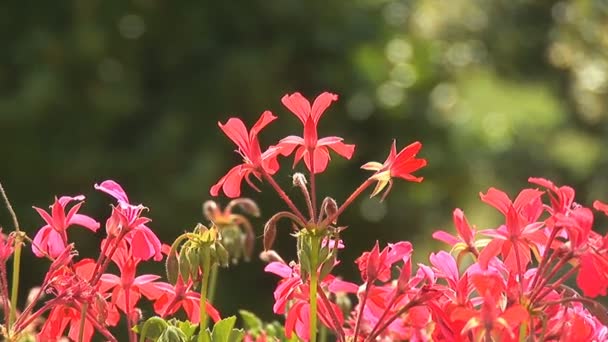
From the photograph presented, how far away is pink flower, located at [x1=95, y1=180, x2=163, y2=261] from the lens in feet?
2.59

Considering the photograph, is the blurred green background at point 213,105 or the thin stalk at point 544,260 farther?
the blurred green background at point 213,105

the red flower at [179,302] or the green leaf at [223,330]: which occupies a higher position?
the green leaf at [223,330]

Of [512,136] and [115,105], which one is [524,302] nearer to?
[115,105]

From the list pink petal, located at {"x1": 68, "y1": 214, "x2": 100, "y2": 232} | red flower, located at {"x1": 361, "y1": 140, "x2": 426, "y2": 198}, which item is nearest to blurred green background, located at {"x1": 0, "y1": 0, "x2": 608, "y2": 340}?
pink petal, located at {"x1": 68, "y1": 214, "x2": 100, "y2": 232}

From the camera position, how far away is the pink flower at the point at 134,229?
2.59 ft

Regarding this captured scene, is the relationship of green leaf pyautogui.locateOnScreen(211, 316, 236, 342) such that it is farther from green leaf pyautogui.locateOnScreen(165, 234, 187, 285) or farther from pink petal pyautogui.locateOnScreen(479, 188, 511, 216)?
pink petal pyautogui.locateOnScreen(479, 188, 511, 216)

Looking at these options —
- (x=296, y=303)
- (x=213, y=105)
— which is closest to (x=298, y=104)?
(x=296, y=303)

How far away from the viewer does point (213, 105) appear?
475 centimetres

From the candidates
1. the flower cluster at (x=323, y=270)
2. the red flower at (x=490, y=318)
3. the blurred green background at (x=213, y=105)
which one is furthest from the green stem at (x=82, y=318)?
the blurred green background at (x=213, y=105)

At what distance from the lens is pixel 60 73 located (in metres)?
4.70

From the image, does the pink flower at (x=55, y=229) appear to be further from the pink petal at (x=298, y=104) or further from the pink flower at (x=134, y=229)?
the pink petal at (x=298, y=104)

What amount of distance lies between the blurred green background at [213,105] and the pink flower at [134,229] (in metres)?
3.15

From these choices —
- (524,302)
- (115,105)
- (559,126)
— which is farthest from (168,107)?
(524,302)

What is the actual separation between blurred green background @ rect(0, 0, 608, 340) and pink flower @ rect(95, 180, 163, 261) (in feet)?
10.3
